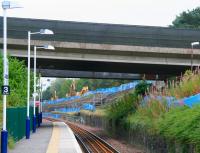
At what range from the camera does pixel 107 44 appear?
178 feet

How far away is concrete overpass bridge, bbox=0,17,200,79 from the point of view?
5384cm

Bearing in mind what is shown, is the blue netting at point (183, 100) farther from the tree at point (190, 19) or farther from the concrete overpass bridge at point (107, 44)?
the tree at point (190, 19)

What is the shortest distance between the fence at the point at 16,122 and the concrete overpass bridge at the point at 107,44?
1302cm

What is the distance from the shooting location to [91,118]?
87.9 meters

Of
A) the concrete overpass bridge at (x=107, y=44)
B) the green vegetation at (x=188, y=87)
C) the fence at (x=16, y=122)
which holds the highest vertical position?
the concrete overpass bridge at (x=107, y=44)

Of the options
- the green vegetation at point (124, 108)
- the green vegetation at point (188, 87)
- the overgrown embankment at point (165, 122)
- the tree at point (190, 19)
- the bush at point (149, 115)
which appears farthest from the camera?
the tree at point (190, 19)

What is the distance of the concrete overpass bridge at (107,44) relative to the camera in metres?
53.8

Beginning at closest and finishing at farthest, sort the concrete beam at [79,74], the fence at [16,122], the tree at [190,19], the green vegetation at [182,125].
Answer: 1. the green vegetation at [182,125]
2. the fence at [16,122]
3. the concrete beam at [79,74]
4. the tree at [190,19]

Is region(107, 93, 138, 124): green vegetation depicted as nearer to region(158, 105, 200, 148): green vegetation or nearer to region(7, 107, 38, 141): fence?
region(7, 107, 38, 141): fence

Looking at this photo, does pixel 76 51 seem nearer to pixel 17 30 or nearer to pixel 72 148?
pixel 17 30

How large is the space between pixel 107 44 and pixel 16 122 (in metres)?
21.2

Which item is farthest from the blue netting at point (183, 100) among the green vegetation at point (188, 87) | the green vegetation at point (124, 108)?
the green vegetation at point (124, 108)

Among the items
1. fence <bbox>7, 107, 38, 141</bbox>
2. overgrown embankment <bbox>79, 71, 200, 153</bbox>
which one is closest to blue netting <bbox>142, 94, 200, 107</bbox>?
overgrown embankment <bbox>79, 71, 200, 153</bbox>

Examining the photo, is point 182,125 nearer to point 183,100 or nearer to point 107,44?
point 183,100
